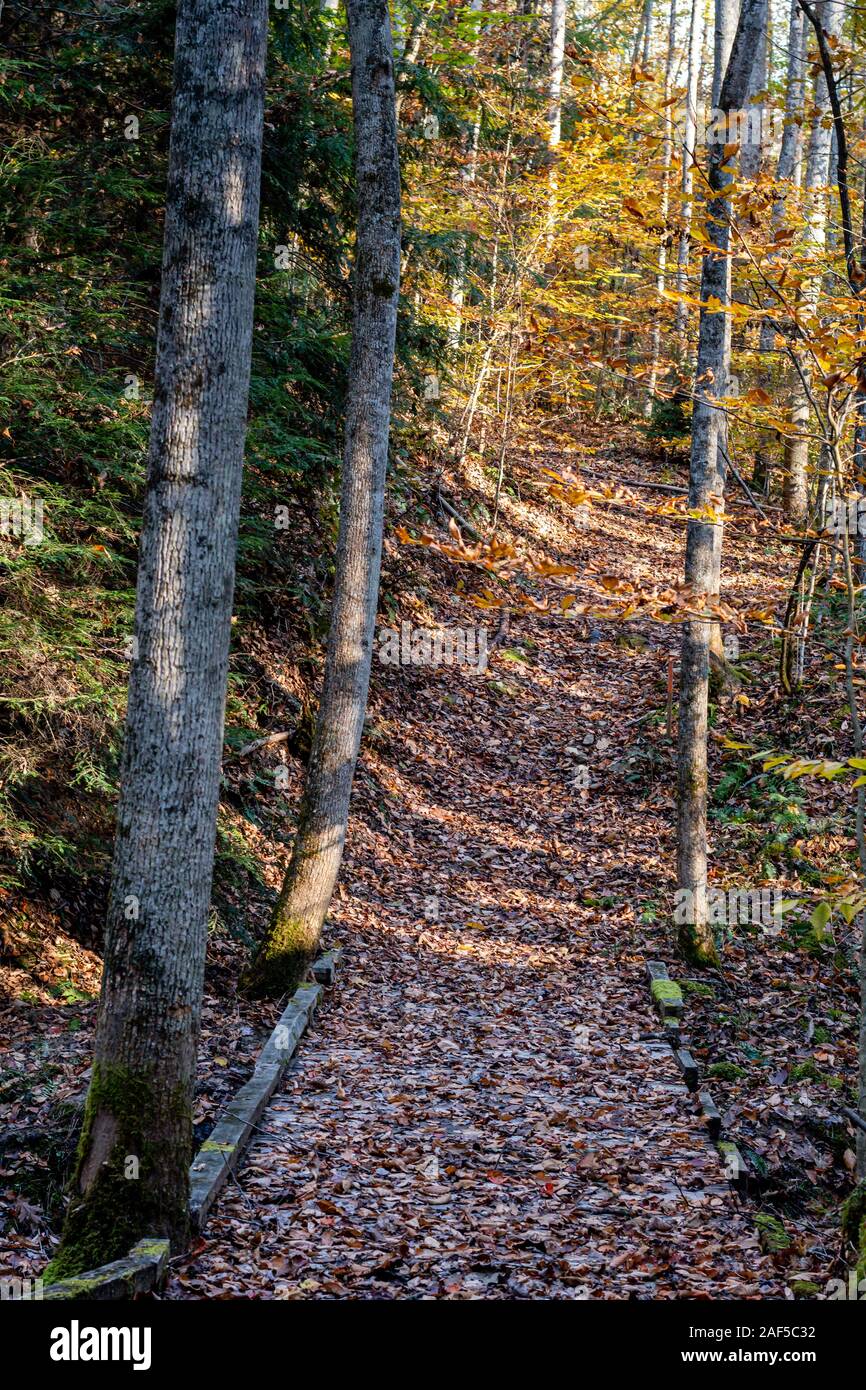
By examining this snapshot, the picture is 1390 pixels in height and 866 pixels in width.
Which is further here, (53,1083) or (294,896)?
(294,896)

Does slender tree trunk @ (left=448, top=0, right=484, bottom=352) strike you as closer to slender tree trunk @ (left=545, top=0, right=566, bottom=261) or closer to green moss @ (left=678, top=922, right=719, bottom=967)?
slender tree trunk @ (left=545, top=0, right=566, bottom=261)

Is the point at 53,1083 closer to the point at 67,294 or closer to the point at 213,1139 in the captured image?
the point at 213,1139

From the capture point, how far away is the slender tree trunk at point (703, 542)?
7.17 meters

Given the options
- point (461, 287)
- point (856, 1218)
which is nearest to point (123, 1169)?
point (856, 1218)

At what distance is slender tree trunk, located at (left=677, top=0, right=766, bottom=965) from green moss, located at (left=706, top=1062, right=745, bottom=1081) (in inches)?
65.6

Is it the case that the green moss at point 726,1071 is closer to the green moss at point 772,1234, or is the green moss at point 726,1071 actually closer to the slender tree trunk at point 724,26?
the green moss at point 772,1234

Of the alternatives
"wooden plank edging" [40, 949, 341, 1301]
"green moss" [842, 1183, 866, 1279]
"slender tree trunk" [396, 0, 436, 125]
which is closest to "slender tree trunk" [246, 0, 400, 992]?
"wooden plank edging" [40, 949, 341, 1301]

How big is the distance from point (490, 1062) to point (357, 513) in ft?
12.4

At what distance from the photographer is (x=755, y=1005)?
7.16m

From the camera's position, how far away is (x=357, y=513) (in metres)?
7.09

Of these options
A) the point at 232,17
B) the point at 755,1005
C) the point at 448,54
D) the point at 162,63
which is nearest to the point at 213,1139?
the point at 755,1005

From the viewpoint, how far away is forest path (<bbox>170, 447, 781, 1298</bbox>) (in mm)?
4191

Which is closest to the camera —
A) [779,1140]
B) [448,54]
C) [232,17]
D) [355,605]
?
[232,17]
